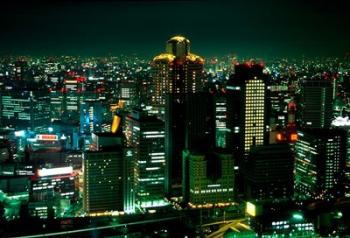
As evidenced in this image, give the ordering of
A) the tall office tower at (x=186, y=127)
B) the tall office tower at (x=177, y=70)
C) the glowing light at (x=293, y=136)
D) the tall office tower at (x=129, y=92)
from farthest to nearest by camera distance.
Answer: the tall office tower at (x=129, y=92) < the tall office tower at (x=177, y=70) < the glowing light at (x=293, y=136) < the tall office tower at (x=186, y=127)

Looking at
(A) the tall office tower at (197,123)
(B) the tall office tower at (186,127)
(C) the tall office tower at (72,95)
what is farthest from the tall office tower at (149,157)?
(C) the tall office tower at (72,95)

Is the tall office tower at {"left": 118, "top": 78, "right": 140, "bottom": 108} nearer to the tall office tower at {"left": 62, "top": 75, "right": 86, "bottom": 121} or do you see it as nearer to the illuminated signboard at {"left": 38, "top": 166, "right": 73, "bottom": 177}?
the tall office tower at {"left": 62, "top": 75, "right": 86, "bottom": 121}

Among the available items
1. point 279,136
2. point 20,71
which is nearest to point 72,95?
point 20,71

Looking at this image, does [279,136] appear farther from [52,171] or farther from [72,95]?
[72,95]

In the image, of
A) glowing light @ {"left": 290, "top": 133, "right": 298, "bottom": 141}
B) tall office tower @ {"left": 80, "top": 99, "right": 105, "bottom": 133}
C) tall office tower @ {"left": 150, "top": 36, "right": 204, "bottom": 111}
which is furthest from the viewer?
tall office tower @ {"left": 80, "top": 99, "right": 105, "bottom": 133}

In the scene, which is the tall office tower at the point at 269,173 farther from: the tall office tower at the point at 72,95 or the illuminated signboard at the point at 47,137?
the tall office tower at the point at 72,95

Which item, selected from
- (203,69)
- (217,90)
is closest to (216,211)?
(217,90)

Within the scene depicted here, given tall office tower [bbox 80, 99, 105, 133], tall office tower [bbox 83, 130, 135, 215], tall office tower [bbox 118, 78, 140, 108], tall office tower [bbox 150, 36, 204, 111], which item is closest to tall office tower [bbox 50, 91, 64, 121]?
tall office tower [bbox 80, 99, 105, 133]
